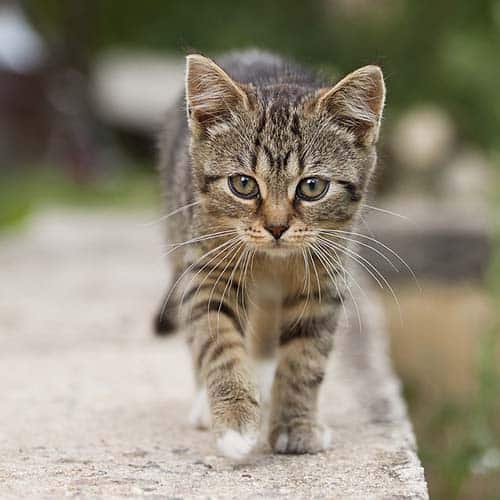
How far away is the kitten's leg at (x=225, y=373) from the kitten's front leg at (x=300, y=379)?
190 millimetres

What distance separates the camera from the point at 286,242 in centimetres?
331

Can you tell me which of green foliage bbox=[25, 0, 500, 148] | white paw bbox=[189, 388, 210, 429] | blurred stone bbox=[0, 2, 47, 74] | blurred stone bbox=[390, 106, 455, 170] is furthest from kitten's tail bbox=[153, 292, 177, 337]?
blurred stone bbox=[0, 2, 47, 74]

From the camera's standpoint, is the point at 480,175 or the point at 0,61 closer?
the point at 480,175

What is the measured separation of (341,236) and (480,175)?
739cm

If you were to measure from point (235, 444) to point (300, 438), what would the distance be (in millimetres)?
349

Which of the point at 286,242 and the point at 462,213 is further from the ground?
the point at 286,242

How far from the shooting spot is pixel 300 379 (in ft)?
11.8

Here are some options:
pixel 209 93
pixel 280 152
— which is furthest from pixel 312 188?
pixel 209 93

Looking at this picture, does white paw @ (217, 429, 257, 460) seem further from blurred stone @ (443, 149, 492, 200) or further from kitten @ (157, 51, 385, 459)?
blurred stone @ (443, 149, 492, 200)

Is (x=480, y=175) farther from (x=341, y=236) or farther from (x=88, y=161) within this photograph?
(x=341, y=236)

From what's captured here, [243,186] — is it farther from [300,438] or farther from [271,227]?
[300,438]

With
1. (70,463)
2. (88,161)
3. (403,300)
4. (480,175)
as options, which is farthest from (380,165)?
(88,161)

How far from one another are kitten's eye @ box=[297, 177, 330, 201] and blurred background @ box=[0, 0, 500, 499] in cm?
123

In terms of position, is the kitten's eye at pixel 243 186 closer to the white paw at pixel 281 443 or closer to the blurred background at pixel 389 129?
the white paw at pixel 281 443
